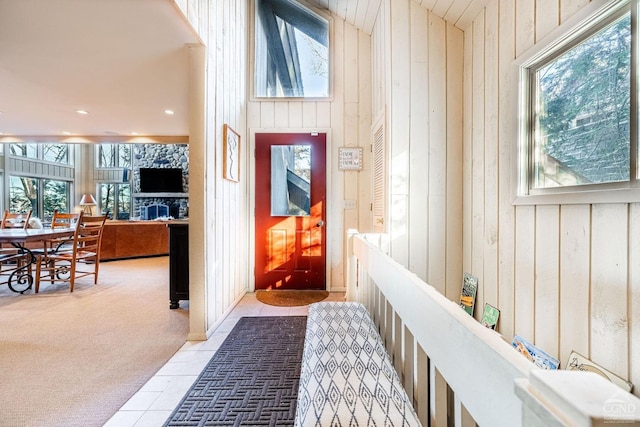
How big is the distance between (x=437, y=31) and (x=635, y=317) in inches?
98.8

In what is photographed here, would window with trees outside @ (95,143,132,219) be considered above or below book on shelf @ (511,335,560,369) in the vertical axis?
above

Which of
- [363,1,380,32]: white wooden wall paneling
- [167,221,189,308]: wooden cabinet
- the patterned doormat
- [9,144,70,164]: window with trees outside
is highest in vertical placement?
[363,1,380,32]: white wooden wall paneling

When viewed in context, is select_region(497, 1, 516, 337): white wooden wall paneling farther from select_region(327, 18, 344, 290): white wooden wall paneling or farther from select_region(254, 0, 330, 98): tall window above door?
select_region(254, 0, 330, 98): tall window above door

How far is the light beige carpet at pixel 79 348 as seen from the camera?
1484 mm

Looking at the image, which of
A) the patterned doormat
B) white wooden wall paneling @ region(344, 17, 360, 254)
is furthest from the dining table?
white wooden wall paneling @ region(344, 17, 360, 254)

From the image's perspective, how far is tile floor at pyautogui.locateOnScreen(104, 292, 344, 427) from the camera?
4.59ft

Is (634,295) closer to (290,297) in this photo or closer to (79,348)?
(290,297)

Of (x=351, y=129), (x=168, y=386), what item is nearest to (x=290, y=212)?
(x=351, y=129)

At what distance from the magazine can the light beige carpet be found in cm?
244

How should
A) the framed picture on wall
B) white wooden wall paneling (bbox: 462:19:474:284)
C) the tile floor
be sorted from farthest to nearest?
the framed picture on wall
white wooden wall paneling (bbox: 462:19:474:284)
the tile floor

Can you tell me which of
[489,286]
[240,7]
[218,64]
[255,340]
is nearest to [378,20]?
[240,7]

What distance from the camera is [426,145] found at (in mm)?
2471

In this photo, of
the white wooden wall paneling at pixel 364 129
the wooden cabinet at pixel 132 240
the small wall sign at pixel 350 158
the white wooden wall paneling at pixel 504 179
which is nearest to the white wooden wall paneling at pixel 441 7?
the white wooden wall paneling at pixel 504 179

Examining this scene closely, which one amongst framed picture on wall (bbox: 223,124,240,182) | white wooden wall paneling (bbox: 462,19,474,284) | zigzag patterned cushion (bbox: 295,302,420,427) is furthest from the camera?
framed picture on wall (bbox: 223,124,240,182)
